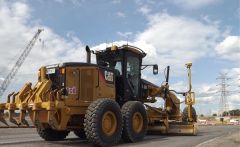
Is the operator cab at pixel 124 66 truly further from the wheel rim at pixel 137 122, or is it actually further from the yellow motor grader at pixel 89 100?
the wheel rim at pixel 137 122

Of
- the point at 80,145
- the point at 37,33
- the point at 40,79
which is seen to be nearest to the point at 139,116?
the point at 80,145

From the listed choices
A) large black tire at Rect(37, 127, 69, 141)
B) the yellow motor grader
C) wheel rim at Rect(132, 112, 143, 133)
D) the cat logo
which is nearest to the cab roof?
the yellow motor grader

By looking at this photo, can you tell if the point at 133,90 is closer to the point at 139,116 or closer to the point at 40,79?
the point at 139,116

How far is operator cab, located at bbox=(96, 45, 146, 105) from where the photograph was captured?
47.1 ft

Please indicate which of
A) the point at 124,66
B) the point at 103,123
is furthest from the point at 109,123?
the point at 124,66

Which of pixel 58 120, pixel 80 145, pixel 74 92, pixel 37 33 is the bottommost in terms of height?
pixel 80 145

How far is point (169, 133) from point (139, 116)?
3.62m

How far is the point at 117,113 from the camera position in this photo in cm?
1223

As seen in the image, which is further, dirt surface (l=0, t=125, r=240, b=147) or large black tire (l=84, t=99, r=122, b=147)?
dirt surface (l=0, t=125, r=240, b=147)

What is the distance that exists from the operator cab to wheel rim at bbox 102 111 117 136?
217cm

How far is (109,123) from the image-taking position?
12.1 metres

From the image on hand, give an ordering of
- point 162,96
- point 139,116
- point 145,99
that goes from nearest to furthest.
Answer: point 139,116
point 145,99
point 162,96

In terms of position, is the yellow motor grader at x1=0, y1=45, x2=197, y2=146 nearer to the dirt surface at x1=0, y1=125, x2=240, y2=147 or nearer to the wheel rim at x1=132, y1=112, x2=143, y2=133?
the wheel rim at x1=132, y1=112, x2=143, y2=133

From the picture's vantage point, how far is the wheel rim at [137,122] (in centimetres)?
1346
